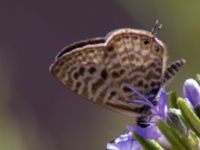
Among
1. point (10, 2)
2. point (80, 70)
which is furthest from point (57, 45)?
point (80, 70)

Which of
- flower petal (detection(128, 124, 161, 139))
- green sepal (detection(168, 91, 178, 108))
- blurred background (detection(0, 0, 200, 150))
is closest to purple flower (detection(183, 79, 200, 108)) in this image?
green sepal (detection(168, 91, 178, 108))

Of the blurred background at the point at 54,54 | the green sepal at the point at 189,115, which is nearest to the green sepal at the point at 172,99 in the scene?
the green sepal at the point at 189,115

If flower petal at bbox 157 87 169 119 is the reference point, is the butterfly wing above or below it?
above

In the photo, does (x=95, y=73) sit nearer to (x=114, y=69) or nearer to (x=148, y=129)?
(x=114, y=69)

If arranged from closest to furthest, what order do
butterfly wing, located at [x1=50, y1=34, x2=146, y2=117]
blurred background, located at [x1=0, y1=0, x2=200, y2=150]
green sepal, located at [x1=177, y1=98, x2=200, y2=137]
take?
green sepal, located at [x1=177, y1=98, x2=200, y2=137] → butterfly wing, located at [x1=50, y1=34, x2=146, y2=117] → blurred background, located at [x1=0, y1=0, x2=200, y2=150]

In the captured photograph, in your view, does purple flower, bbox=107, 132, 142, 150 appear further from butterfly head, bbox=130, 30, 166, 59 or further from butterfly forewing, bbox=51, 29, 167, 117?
butterfly head, bbox=130, 30, 166, 59

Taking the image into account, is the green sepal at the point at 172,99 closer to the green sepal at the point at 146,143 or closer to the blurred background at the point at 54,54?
the green sepal at the point at 146,143
